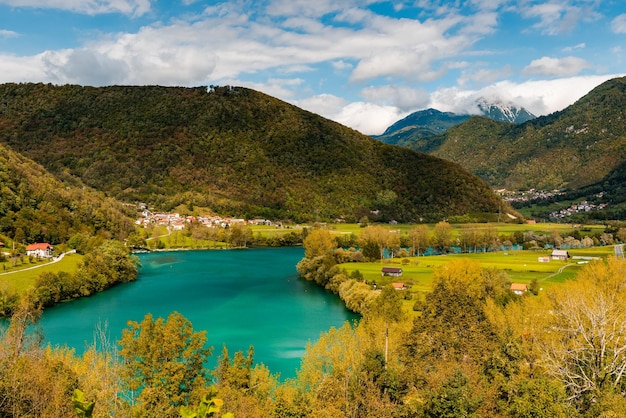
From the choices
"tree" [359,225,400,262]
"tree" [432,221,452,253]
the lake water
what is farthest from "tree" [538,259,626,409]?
"tree" [432,221,452,253]

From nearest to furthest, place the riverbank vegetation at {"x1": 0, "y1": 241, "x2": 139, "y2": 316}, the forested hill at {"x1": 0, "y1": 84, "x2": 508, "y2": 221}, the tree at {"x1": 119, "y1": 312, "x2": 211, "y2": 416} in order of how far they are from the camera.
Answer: the tree at {"x1": 119, "y1": 312, "x2": 211, "y2": 416} < the riverbank vegetation at {"x1": 0, "y1": 241, "x2": 139, "y2": 316} < the forested hill at {"x1": 0, "y1": 84, "x2": 508, "y2": 221}

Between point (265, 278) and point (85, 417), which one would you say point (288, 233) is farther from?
point (85, 417)

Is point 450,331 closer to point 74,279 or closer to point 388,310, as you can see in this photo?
point 388,310

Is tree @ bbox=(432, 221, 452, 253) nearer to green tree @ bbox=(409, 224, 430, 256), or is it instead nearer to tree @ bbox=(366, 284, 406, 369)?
green tree @ bbox=(409, 224, 430, 256)

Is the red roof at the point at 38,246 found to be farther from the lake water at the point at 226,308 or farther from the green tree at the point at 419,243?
the green tree at the point at 419,243

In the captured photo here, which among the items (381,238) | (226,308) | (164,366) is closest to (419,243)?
(381,238)

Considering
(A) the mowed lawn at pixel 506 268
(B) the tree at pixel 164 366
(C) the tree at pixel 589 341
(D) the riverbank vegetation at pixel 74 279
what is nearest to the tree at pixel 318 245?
(A) the mowed lawn at pixel 506 268
